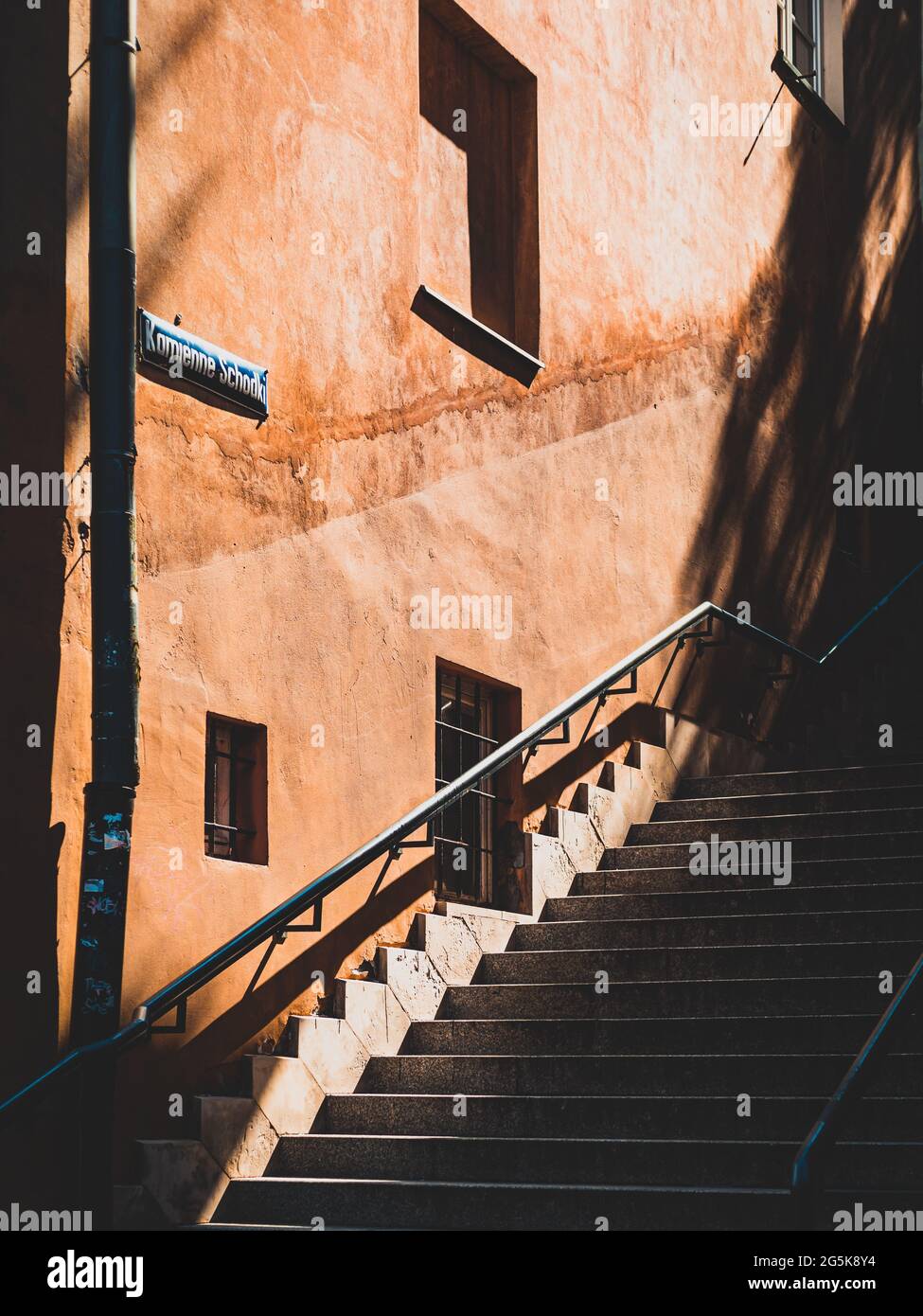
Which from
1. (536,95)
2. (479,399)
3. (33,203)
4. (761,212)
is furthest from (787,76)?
(33,203)

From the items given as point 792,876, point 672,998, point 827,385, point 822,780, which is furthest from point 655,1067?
point 827,385

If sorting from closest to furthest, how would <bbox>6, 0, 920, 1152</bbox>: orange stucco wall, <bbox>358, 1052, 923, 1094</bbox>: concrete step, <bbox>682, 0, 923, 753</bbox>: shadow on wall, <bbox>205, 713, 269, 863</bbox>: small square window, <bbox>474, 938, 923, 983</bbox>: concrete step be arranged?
<bbox>358, 1052, 923, 1094</bbox>: concrete step < <bbox>6, 0, 920, 1152</bbox>: orange stucco wall < <bbox>474, 938, 923, 983</bbox>: concrete step < <bbox>205, 713, 269, 863</bbox>: small square window < <bbox>682, 0, 923, 753</bbox>: shadow on wall

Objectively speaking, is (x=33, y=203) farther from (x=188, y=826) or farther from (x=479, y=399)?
(x=479, y=399)

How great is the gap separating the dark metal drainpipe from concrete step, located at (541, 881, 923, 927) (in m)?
3.27

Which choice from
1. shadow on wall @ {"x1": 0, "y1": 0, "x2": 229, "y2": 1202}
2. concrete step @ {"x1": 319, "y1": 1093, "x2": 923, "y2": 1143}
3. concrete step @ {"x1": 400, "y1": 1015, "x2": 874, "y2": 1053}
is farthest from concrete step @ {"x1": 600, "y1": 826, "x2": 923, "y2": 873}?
shadow on wall @ {"x1": 0, "y1": 0, "x2": 229, "y2": 1202}

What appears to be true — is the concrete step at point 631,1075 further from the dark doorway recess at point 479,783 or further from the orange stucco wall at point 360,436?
the dark doorway recess at point 479,783

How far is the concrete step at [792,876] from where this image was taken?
8.88 metres

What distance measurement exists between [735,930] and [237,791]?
2546 millimetres

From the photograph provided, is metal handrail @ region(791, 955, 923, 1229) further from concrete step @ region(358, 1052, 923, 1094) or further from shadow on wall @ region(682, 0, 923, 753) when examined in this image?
shadow on wall @ region(682, 0, 923, 753)

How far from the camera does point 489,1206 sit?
673 centimetres

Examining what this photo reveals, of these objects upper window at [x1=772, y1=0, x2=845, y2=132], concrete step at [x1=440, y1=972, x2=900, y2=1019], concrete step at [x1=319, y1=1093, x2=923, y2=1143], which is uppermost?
upper window at [x1=772, y1=0, x2=845, y2=132]

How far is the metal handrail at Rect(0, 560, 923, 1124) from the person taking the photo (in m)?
6.52

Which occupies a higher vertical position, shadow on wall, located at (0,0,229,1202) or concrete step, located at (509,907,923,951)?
shadow on wall, located at (0,0,229,1202)

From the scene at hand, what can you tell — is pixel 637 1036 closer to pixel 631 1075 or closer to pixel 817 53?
pixel 631 1075
